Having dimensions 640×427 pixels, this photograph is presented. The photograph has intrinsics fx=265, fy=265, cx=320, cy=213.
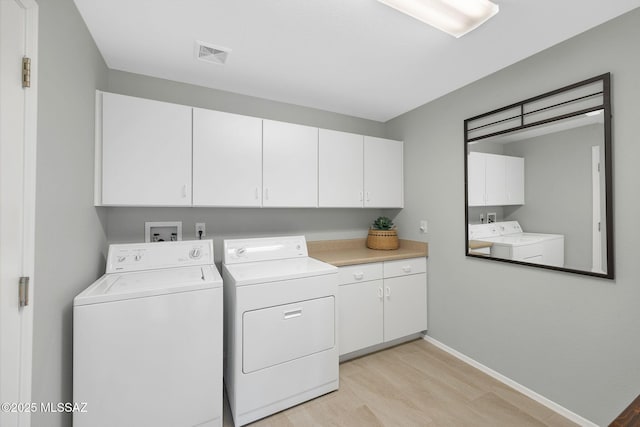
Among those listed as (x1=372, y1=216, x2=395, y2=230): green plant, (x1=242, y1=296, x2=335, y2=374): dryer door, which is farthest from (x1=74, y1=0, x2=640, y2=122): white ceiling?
(x1=242, y1=296, x2=335, y2=374): dryer door

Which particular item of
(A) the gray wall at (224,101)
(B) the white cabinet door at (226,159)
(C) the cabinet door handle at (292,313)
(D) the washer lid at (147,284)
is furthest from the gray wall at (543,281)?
(D) the washer lid at (147,284)

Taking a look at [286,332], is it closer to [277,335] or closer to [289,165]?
[277,335]

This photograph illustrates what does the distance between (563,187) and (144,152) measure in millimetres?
2791

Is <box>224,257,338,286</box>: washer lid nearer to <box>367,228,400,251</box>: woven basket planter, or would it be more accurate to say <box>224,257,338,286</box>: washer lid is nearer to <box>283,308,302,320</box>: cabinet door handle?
<box>283,308,302,320</box>: cabinet door handle

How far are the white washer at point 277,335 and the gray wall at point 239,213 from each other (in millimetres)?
415

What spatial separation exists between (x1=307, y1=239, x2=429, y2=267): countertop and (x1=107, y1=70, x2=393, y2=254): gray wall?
0.29 ft

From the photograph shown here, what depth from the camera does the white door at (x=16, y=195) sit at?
0.88 m

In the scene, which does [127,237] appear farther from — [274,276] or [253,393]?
[253,393]

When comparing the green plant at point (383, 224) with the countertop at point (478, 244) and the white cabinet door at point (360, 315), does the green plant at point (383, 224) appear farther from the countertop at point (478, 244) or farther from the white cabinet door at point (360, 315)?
the countertop at point (478, 244)

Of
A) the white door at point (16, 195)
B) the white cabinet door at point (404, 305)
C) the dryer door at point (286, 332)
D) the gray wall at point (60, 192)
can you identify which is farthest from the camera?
the white cabinet door at point (404, 305)

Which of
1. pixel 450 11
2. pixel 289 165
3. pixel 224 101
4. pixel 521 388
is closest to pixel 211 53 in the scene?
pixel 224 101

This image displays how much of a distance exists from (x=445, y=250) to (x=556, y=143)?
1168 millimetres

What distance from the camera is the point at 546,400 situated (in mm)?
1788

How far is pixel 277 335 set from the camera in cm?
174
